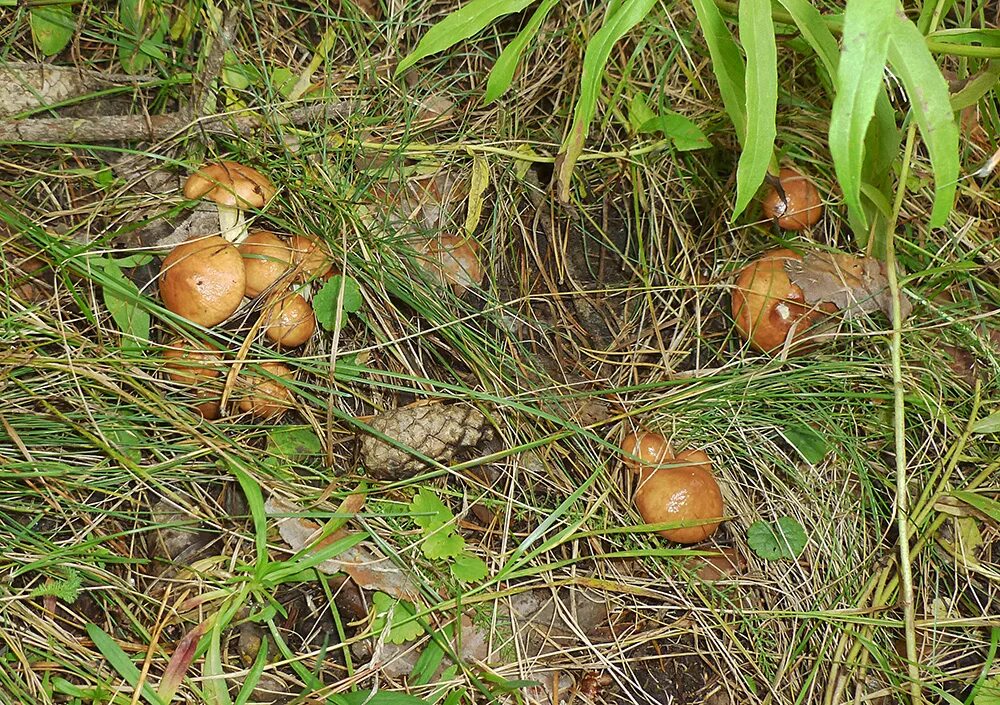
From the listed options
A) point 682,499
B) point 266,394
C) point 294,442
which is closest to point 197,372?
point 266,394

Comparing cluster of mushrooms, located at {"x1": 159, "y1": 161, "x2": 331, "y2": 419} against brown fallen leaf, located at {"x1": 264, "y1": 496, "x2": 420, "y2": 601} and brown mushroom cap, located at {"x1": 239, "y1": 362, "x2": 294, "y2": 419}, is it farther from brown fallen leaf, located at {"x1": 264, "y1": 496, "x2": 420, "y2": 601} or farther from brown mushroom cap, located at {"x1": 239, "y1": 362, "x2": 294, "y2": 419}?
brown fallen leaf, located at {"x1": 264, "y1": 496, "x2": 420, "y2": 601}

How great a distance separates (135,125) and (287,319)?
756 millimetres

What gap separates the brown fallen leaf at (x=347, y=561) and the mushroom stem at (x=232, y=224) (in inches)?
29.4

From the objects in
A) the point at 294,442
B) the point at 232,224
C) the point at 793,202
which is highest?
the point at 232,224

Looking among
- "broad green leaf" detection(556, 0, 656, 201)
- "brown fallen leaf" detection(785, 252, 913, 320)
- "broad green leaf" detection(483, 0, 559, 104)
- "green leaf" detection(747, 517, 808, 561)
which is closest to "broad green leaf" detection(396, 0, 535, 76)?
"broad green leaf" detection(483, 0, 559, 104)

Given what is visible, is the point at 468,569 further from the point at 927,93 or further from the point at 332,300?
the point at 927,93

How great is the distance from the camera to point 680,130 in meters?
2.50

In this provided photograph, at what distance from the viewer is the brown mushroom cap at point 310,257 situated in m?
2.38

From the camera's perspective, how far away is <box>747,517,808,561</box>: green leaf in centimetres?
238

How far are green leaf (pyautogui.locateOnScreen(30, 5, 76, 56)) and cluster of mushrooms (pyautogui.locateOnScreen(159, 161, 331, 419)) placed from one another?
0.62m

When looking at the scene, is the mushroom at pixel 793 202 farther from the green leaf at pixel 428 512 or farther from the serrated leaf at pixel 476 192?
the green leaf at pixel 428 512

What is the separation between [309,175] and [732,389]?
1.42 metres

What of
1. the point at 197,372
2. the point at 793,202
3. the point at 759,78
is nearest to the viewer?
the point at 759,78

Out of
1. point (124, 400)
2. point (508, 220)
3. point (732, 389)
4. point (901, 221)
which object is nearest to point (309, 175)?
point (508, 220)
